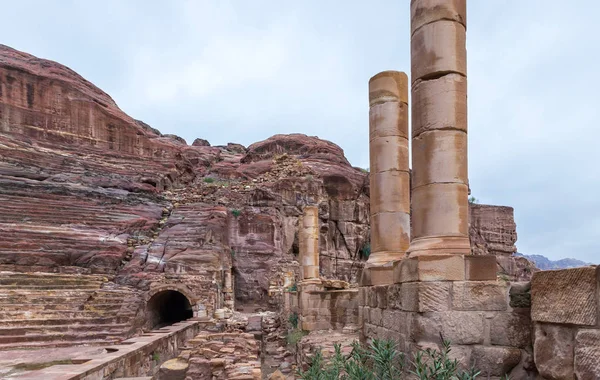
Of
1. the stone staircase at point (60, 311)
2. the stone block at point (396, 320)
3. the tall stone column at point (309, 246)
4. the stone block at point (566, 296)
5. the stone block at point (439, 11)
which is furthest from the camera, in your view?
the tall stone column at point (309, 246)

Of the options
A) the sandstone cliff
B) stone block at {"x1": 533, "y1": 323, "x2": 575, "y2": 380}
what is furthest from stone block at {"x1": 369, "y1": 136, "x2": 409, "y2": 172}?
the sandstone cliff

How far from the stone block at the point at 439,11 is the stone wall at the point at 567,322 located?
11.4 ft

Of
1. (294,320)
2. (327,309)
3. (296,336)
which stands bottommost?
(294,320)

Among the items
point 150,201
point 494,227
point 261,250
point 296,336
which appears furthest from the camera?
point 494,227

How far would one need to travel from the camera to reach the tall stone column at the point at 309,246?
1759 centimetres

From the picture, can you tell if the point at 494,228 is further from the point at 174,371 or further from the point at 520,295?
the point at 520,295

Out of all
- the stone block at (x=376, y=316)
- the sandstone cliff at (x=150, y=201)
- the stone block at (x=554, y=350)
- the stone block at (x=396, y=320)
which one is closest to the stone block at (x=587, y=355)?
the stone block at (x=554, y=350)

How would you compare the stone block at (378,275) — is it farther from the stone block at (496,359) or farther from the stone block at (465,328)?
the stone block at (496,359)

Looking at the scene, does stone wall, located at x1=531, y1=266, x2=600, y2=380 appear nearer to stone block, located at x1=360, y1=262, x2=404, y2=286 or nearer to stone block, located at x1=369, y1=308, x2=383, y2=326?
stone block, located at x1=369, y1=308, x2=383, y2=326

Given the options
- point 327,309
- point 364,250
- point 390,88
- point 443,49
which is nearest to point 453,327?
point 443,49

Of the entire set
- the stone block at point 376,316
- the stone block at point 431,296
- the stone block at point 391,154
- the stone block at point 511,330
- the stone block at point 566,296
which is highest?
the stone block at point 391,154

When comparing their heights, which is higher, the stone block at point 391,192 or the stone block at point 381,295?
the stone block at point 391,192

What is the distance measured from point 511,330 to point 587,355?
128cm

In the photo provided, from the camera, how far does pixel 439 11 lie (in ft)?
18.4
